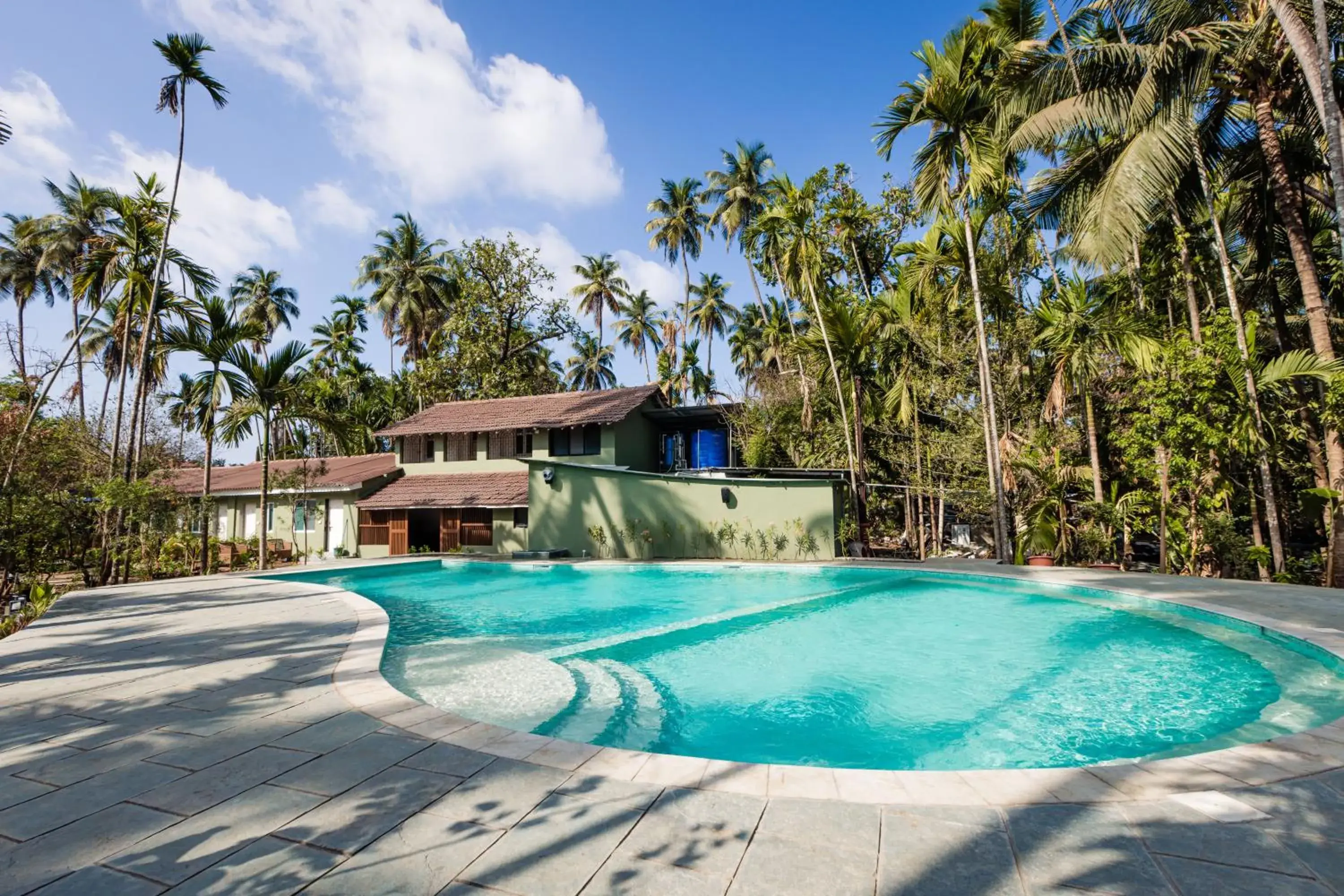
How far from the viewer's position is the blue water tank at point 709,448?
73.7 feet

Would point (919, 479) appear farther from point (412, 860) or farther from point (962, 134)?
point (412, 860)

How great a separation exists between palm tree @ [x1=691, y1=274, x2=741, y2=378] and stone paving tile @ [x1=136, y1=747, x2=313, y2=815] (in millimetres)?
34410

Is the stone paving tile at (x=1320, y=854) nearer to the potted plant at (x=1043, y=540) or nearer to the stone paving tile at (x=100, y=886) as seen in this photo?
the stone paving tile at (x=100, y=886)

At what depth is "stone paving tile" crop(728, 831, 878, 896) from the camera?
2.13 metres

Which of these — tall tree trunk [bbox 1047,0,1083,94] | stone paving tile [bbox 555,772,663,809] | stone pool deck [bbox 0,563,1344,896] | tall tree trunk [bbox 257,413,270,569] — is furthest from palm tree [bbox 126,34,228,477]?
tall tree trunk [bbox 1047,0,1083,94]

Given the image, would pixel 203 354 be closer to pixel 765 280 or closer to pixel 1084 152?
pixel 765 280

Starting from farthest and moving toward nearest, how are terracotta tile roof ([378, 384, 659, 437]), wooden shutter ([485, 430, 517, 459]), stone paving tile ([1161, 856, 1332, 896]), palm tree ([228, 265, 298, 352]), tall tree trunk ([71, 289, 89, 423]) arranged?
1. palm tree ([228, 265, 298, 352])
2. wooden shutter ([485, 430, 517, 459])
3. terracotta tile roof ([378, 384, 659, 437])
4. tall tree trunk ([71, 289, 89, 423])
5. stone paving tile ([1161, 856, 1332, 896])

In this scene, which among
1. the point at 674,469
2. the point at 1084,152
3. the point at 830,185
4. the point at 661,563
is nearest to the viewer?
the point at 1084,152

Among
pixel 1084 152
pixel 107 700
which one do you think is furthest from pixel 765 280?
pixel 107 700

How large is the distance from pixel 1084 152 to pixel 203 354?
67.6 ft

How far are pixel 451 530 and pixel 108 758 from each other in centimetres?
1731

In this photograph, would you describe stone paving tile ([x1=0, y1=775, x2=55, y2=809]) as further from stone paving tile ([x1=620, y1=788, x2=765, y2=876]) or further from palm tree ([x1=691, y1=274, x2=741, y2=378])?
palm tree ([x1=691, y1=274, x2=741, y2=378])

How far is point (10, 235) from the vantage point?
26094mm

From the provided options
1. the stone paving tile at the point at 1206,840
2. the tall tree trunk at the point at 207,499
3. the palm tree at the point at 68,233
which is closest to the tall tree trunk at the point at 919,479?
the stone paving tile at the point at 1206,840
